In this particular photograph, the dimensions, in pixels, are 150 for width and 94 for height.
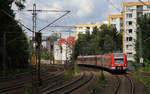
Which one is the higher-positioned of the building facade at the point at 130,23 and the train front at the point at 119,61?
the building facade at the point at 130,23

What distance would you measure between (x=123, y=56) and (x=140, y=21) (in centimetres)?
1395

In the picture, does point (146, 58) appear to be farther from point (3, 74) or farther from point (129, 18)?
point (129, 18)

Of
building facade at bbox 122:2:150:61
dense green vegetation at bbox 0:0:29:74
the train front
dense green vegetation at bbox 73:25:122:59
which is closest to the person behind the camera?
the train front

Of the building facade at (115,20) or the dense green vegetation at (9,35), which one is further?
the building facade at (115,20)

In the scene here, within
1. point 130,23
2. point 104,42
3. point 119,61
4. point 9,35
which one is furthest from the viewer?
point 104,42

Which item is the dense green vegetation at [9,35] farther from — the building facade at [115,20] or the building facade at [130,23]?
the building facade at [115,20]

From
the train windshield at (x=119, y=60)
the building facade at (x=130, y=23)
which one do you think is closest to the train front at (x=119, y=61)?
the train windshield at (x=119, y=60)

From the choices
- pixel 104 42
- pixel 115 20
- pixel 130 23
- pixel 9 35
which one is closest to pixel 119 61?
pixel 9 35

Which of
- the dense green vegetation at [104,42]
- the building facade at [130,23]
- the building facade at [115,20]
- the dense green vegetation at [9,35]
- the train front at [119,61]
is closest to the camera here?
the train front at [119,61]

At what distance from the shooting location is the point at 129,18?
240 feet

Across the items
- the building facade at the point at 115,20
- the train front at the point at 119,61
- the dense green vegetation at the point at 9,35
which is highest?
the building facade at the point at 115,20

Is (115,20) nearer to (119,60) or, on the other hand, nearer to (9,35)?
(9,35)

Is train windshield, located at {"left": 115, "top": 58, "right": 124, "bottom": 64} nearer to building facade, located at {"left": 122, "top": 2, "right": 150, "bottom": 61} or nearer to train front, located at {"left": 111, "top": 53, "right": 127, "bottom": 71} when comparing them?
train front, located at {"left": 111, "top": 53, "right": 127, "bottom": 71}

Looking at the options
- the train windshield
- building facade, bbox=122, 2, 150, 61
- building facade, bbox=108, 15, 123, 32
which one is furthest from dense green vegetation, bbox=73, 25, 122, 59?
the train windshield
